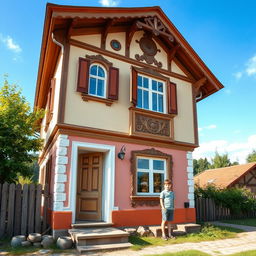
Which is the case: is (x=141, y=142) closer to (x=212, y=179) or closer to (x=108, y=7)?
(x=108, y=7)

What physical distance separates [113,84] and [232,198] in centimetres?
931

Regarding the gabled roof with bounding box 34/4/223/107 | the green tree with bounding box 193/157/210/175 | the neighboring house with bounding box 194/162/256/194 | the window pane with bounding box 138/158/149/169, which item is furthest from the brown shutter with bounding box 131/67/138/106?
the green tree with bounding box 193/157/210/175

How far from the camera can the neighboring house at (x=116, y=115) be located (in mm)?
8305

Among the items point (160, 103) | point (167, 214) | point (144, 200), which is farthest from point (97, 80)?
point (167, 214)

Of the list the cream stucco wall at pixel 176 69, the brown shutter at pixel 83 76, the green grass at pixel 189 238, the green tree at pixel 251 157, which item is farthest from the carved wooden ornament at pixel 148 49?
the green tree at pixel 251 157

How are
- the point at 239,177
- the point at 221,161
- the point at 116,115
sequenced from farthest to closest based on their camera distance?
the point at 221,161 < the point at 239,177 < the point at 116,115

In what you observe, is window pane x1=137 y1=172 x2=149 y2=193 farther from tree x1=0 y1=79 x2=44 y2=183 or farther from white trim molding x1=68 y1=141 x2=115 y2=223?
tree x1=0 y1=79 x2=44 y2=183

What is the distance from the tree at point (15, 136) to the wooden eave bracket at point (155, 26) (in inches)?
223

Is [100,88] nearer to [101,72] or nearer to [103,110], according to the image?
[101,72]

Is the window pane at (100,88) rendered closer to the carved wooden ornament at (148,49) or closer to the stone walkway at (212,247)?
the carved wooden ornament at (148,49)

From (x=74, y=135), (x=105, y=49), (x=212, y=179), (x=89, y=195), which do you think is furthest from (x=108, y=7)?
(x=212, y=179)

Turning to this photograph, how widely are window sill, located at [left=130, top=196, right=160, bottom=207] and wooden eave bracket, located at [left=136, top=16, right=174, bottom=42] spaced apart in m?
6.63

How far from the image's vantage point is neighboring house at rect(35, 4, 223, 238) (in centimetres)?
830

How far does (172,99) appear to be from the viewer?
1063 centimetres
